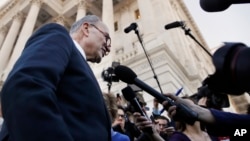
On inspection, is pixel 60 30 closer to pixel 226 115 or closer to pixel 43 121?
pixel 43 121

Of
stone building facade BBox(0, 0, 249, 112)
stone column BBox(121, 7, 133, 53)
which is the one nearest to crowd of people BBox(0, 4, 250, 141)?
stone building facade BBox(0, 0, 249, 112)

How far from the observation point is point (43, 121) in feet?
3.26

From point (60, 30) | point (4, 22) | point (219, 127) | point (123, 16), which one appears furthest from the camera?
point (4, 22)

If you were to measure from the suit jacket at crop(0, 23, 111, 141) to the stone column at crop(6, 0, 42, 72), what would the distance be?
15939mm

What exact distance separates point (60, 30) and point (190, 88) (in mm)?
11610

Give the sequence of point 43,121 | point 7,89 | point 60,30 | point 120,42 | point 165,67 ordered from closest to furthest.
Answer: point 43,121, point 7,89, point 60,30, point 165,67, point 120,42

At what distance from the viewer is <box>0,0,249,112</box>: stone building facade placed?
10750 mm

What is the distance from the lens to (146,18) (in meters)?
14.0

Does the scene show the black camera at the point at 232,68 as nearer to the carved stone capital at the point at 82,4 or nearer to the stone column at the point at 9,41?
the stone column at the point at 9,41

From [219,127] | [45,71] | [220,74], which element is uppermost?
[45,71]

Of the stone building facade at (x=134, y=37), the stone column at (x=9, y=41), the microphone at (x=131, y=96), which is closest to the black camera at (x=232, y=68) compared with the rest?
the microphone at (x=131, y=96)

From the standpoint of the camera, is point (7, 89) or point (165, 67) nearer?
point (7, 89)

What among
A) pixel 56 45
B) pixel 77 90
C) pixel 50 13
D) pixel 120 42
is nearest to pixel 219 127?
pixel 77 90

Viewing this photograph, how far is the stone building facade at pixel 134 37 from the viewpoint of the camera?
10.8 metres
